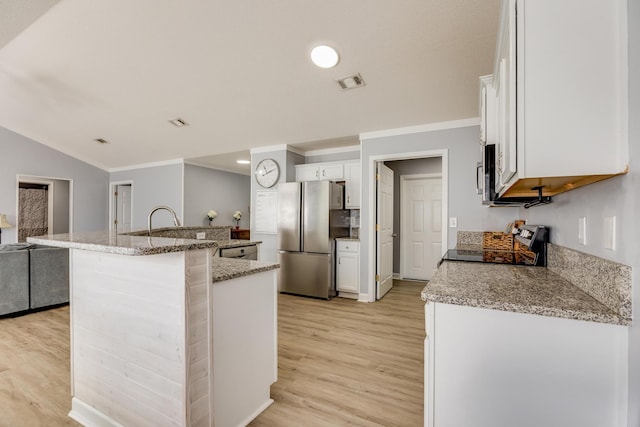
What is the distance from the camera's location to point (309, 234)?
171 inches

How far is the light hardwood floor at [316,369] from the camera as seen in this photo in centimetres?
182

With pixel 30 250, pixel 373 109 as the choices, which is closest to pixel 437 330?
pixel 373 109

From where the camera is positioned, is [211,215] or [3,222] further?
[211,215]

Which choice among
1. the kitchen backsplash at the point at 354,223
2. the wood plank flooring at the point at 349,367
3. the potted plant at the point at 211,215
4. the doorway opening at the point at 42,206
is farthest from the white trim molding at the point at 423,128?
the doorway opening at the point at 42,206

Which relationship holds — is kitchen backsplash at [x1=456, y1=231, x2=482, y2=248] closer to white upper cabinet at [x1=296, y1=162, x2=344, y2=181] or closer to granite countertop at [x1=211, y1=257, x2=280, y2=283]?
white upper cabinet at [x1=296, y1=162, x2=344, y2=181]

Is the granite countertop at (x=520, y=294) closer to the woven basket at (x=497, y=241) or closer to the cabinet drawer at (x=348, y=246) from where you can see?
the woven basket at (x=497, y=241)

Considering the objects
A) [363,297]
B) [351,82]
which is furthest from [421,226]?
[351,82]

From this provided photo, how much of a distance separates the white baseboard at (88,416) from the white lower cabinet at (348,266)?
306 centimetres

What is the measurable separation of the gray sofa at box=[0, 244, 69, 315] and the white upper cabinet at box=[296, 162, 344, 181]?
10.6 ft

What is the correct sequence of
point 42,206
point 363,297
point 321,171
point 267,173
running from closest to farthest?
1. point 363,297
2. point 321,171
3. point 267,173
4. point 42,206

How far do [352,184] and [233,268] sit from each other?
303cm

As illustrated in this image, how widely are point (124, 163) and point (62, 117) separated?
182cm

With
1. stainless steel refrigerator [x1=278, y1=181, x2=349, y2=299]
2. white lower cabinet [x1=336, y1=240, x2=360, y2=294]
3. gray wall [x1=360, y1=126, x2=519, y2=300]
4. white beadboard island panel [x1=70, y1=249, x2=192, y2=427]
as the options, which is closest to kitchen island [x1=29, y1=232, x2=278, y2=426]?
white beadboard island panel [x1=70, y1=249, x2=192, y2=427]

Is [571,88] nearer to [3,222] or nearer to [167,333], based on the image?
[167,333]
